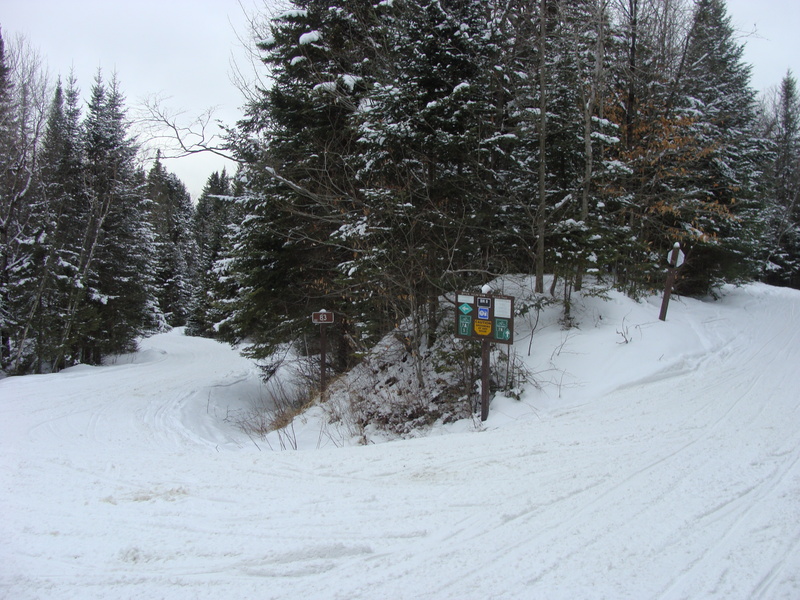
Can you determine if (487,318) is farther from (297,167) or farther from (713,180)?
(713,180)

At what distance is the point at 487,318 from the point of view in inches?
242

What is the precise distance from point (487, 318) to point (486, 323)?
0.24 ft

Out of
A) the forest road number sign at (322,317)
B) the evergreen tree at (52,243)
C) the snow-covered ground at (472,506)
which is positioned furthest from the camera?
the evergreen tree at (52,243)

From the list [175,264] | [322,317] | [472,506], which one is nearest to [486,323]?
[472,506]

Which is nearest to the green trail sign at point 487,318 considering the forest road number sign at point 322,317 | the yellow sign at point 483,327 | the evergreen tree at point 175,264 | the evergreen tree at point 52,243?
the yellow sign at point 483,327

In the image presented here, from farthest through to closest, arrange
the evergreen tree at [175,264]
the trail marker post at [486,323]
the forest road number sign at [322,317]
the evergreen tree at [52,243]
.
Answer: the evergreen tree at [175,264] < the evergreen tree at [52,243] < the forest road number sign at [322,317] < the trail marker post at [486,323]

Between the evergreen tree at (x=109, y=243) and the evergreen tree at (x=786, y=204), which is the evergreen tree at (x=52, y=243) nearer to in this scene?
the evergreen tree at (x=109, y=243)

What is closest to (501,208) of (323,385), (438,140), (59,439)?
(438,140)

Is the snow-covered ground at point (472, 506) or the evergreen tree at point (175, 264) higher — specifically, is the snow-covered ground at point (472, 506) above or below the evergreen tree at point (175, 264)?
below

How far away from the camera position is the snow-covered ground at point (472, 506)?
8.22ft

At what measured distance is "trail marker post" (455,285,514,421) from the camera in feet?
19.9

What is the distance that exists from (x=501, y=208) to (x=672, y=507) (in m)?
7.37

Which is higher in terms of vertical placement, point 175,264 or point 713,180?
point 713,180

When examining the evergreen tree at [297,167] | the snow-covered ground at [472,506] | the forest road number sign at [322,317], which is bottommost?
the snow-covered ground at [472,506]
